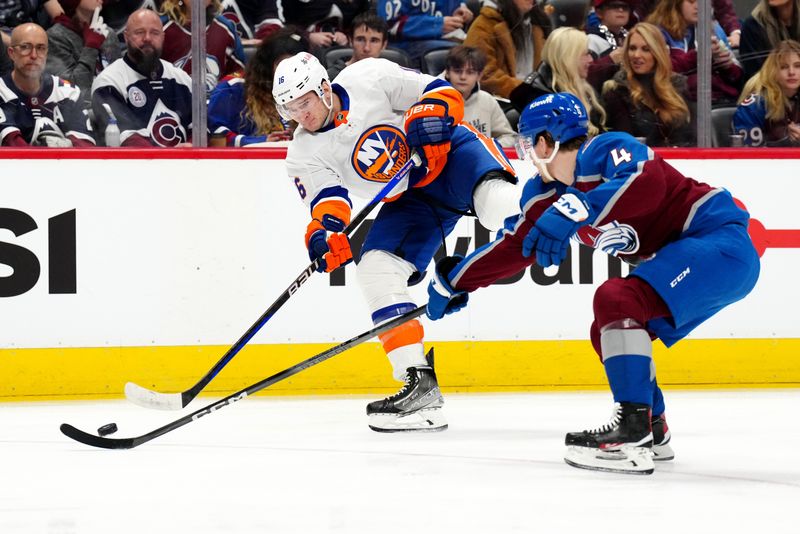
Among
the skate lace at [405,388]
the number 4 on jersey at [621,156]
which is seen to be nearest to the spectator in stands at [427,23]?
the skate lace at [405,388]

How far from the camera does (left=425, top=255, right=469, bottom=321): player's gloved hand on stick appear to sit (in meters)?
3.16

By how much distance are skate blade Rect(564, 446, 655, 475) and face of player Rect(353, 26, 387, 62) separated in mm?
2336

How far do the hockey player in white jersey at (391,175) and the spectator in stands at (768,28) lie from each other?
152 centimetres

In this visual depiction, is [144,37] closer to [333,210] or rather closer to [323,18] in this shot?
[323,18]

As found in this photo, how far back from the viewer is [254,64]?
463 centimetres

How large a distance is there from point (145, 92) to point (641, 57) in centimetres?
200

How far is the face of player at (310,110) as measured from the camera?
3617mm

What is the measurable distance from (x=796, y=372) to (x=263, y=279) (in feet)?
7.02

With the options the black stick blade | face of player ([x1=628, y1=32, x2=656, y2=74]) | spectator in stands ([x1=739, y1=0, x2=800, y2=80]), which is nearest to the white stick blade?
the black stick blade

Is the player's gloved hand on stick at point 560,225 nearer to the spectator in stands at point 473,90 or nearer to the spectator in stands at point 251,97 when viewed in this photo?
the spectator in stands at point 473,90

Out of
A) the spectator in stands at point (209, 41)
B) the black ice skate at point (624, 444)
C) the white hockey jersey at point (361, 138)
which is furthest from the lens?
the spectator in stands at point (209, 41)

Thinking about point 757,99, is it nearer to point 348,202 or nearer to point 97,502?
point 348,202

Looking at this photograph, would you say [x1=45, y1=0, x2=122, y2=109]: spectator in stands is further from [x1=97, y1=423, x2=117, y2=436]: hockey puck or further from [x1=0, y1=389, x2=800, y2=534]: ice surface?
[x1=97, y1=423, x2=117, y2=436]: hockey puck

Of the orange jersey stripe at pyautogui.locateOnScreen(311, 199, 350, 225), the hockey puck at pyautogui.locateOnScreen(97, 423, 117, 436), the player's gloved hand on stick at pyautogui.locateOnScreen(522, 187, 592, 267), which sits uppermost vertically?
the player's gloved hand on stick at pyautogui.locateOnScreen(522, 187, 592, 267)
